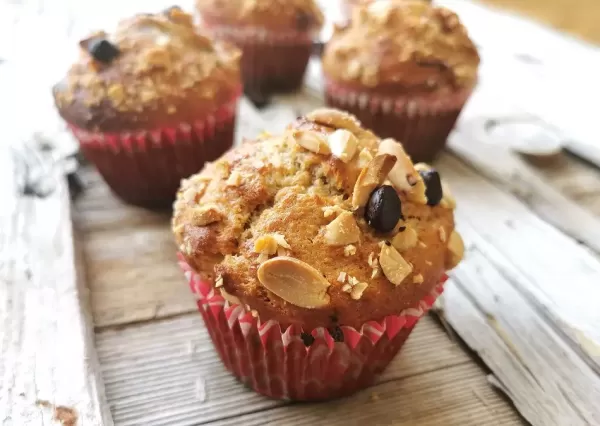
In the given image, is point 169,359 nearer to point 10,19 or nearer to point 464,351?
point 464,351

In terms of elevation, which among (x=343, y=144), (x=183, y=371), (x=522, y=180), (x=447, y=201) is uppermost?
(x=343, y=144)

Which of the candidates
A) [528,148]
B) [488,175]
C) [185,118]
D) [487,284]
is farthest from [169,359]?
[528,148]

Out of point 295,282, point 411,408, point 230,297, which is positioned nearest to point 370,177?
point 295,282

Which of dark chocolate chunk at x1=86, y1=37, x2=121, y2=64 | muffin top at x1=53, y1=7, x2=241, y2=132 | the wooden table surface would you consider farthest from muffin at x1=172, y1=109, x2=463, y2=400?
dark chocolate chunk at x1=86, y1=37, x2=121, y2=64

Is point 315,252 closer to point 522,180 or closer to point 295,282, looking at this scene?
point 295,282

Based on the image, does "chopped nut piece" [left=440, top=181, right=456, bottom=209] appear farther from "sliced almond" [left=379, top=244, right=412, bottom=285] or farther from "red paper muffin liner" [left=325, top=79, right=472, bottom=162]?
"red paper muffin liner" [left=325, top=79, right=472, bottom=162]

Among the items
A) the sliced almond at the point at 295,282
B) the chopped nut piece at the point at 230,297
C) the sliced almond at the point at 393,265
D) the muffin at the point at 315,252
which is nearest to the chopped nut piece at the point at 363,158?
the muffin at the point at 315,252
